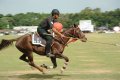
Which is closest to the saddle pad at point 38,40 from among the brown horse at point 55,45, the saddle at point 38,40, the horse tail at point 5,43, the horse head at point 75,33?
the saddle at point 38,40

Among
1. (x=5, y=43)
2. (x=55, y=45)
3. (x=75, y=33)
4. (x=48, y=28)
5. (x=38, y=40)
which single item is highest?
(x=48, y=28)

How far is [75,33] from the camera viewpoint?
52.7ft

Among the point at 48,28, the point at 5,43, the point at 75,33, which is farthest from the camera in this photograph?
the point at 5,43

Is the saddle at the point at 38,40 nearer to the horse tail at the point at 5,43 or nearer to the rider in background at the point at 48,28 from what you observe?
the rider in background at the point at 48,28

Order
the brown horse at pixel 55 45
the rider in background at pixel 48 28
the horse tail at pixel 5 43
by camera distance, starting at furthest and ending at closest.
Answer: the horse tail at pixel 5 43 < the brown horse at pixel 55 45 < the rider in background at pixel 48 28

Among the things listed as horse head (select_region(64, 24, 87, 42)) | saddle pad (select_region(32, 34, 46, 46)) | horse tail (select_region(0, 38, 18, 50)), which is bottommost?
horse tail (select_region(0, 38, 18, 50))

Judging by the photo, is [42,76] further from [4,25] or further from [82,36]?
[4,25]

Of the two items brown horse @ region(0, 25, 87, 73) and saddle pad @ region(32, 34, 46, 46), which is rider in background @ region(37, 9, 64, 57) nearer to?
saddle pad @ region(32, 34, 46, 46)

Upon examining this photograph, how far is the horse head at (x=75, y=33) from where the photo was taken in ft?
52.5

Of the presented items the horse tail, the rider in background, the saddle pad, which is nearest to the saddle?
the saddle pad

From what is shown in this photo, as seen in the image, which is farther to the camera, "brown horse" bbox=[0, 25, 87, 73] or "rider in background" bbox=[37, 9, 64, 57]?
"brown horse" bbox=[0, 25, 87, 73]

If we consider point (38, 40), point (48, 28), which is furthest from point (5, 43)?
point (48, 28)

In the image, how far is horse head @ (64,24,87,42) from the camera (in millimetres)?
16016

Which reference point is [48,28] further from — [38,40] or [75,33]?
[75,33]
